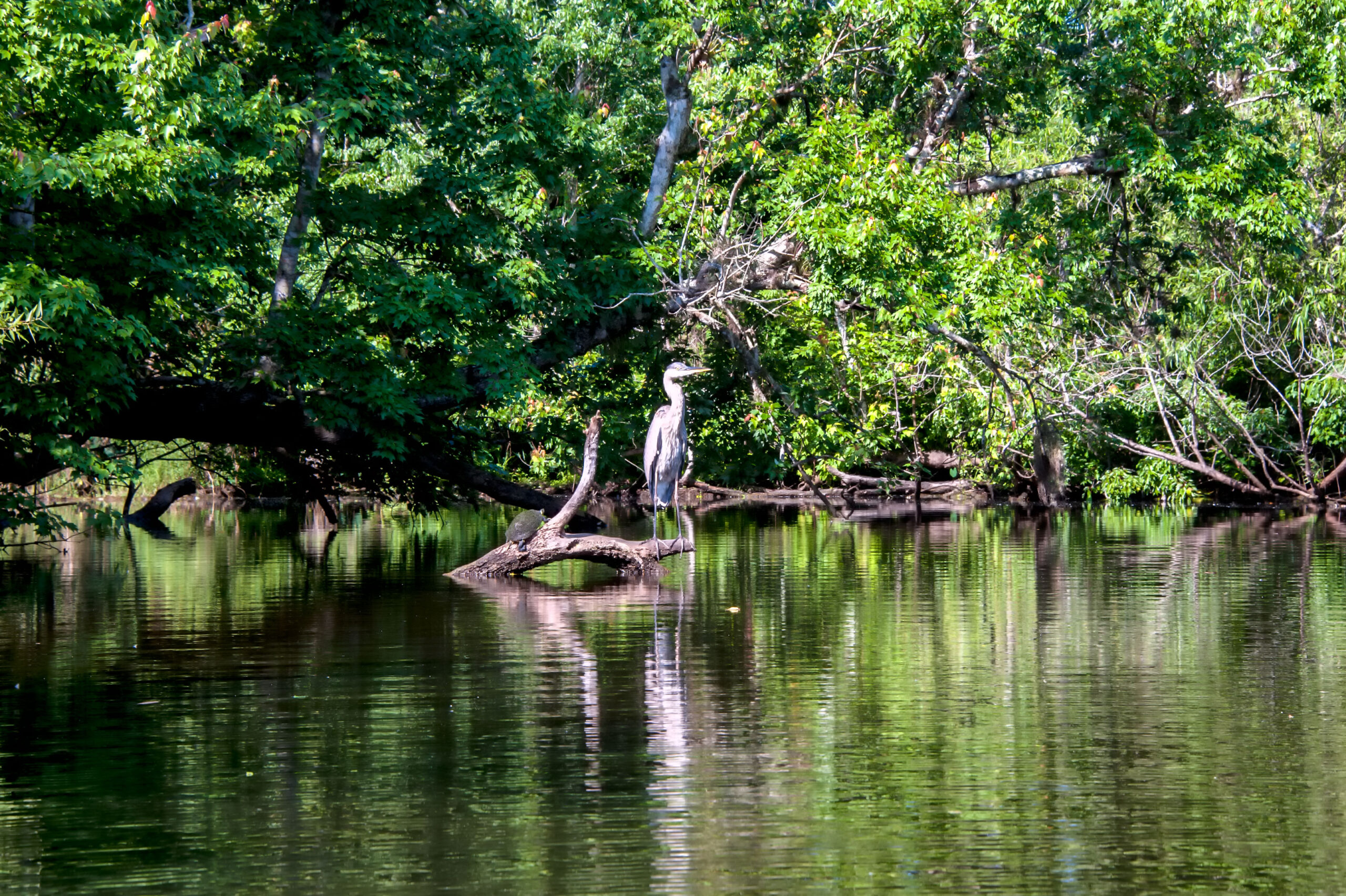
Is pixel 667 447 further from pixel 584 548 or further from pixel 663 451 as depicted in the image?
pixel 584 548

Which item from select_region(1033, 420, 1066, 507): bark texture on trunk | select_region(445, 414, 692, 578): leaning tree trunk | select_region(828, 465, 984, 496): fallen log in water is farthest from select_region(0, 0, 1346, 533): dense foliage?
select_region(828, 465, 984, 496): fallen log in water

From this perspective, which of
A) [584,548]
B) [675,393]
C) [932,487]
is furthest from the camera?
[932,487]

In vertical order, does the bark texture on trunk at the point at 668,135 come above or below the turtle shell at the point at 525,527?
above

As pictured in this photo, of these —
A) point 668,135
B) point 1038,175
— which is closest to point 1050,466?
point 1038,175

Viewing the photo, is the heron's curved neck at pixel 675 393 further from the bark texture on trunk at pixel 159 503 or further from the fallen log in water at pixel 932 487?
the fallen log in water at pixel 932 487

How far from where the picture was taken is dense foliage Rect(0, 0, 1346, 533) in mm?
16297

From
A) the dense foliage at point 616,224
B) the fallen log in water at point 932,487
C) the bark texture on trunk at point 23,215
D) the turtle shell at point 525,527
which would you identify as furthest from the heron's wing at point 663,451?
the fallen log in water at point 932,487

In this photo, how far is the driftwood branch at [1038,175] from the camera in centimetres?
2553

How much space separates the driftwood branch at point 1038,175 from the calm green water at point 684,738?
9949mm

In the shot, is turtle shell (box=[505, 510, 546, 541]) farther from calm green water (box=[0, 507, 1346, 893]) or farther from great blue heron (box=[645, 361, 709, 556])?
great blue heron (box=[645, 361, 709, 556])

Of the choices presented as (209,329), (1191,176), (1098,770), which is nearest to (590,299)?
(209,329)

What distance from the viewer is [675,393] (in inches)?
778

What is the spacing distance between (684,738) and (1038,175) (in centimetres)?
1880

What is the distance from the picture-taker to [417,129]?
2281 cm
